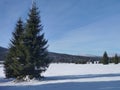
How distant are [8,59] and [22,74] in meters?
4.97

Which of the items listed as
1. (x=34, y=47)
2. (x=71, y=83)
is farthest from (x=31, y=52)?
(x=71, y=83)

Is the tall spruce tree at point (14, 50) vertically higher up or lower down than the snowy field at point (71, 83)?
higher up

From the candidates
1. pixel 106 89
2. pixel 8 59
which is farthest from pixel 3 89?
pixel 8 59

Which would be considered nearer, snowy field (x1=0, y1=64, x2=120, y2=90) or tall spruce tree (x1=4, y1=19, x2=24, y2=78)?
snowy field (x1=0, y1=64, x2=120, y2=90)

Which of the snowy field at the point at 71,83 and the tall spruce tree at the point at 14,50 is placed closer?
the snowy field at the point at 71,83

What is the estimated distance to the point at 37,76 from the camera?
3106cm

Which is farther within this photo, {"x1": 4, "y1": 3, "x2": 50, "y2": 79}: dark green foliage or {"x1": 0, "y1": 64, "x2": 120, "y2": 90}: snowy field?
{"x1": 4, "y1": 3, "x2": 50, "y2": 79}: dark green foliage

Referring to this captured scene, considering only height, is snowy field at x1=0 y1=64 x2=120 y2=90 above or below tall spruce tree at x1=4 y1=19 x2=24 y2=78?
below

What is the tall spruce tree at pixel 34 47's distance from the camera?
30.4 metres

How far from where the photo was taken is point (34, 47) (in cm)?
3094

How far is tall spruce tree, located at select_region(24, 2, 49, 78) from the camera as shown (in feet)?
99.6

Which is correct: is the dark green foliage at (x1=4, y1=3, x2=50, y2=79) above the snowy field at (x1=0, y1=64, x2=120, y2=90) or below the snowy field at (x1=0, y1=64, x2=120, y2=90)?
above

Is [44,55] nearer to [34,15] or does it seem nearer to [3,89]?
[34,15]

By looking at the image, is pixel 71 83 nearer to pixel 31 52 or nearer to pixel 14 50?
pixel 31 52
